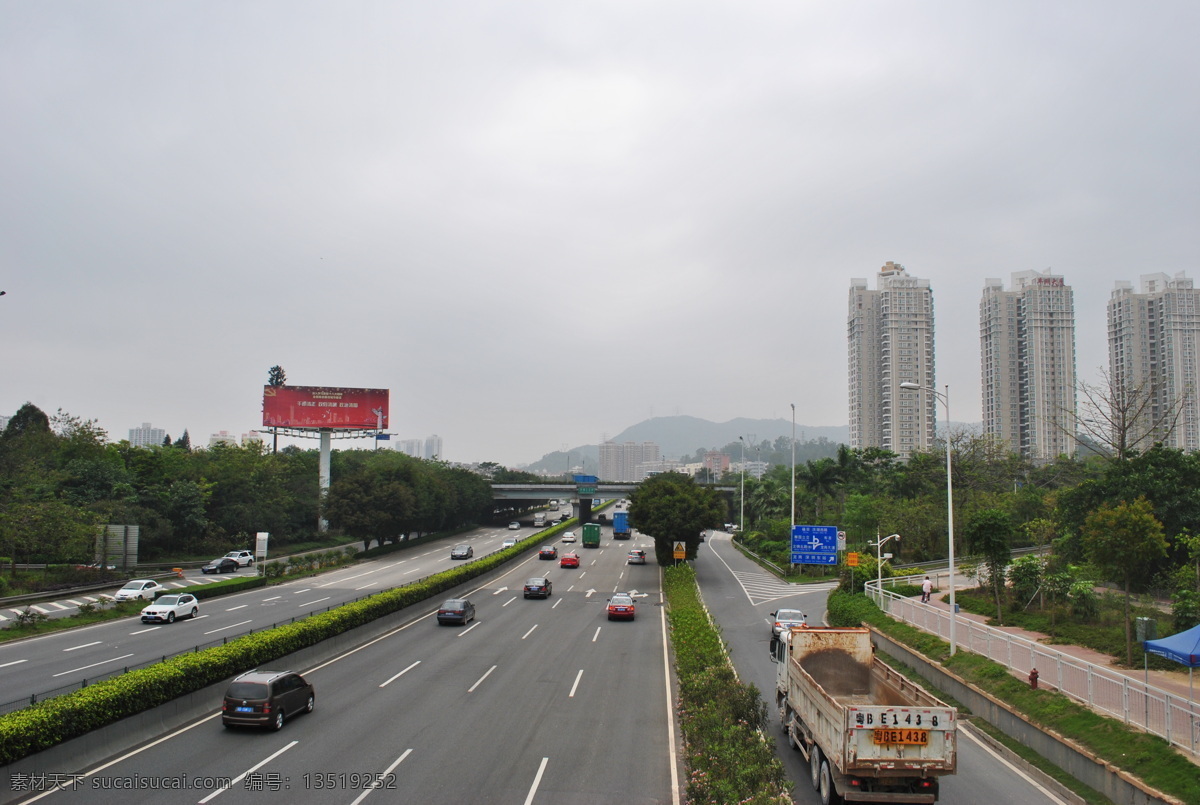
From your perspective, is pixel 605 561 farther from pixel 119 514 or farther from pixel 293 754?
pixel 293 754

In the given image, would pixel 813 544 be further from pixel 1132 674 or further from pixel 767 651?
pixel 1132 674

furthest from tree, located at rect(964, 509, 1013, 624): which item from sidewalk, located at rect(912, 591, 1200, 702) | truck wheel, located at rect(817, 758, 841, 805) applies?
truck wheel, located at rect(817, 758, 841, 805)

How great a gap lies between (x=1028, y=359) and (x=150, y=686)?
421 ft

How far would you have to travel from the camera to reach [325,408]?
82562 mm

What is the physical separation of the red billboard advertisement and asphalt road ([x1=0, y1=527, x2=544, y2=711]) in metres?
27.9

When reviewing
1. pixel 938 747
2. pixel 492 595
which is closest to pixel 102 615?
pixel 492 595

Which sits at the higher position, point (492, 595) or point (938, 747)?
point (938, 747)

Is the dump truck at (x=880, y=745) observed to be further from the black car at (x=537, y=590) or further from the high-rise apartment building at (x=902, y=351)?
the high-rise apartment building at (x=902, y=351)

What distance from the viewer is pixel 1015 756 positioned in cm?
1697

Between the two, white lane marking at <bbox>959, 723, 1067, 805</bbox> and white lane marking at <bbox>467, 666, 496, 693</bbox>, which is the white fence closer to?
white lane marking at <bbox>959, 723, 1067, 805</bbox>

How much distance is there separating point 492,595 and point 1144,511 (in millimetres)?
35094

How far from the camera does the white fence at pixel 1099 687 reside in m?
14.1

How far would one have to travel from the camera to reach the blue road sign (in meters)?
45.9

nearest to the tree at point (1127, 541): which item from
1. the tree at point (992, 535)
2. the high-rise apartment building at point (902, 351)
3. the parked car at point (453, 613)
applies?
the tree at point (992, 535)
